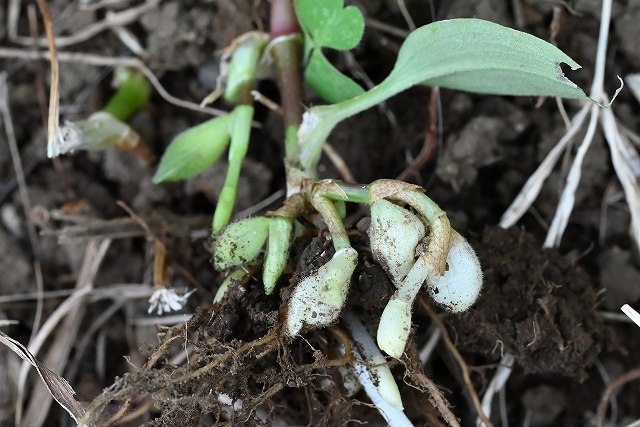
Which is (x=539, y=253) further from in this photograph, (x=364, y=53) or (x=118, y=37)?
(x=118, y=37)

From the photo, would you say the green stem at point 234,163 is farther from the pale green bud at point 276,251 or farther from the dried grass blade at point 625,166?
the dried grass blade at point 625,166

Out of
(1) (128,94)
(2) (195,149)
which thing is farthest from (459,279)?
(1) (128,94)

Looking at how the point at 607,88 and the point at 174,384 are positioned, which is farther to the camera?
the point at 607,88

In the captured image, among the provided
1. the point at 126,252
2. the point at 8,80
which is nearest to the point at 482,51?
the point at 126,252

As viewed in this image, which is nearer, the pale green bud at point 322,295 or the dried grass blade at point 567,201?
the pale green bud at point 322,295

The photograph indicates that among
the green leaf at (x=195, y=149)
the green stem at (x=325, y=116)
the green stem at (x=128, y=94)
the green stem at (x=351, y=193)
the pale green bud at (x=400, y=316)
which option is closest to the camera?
the pale green bud at (x=400, y=316)

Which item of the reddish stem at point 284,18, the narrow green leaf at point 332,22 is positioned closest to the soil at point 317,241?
the reddish stem at point 284,18
